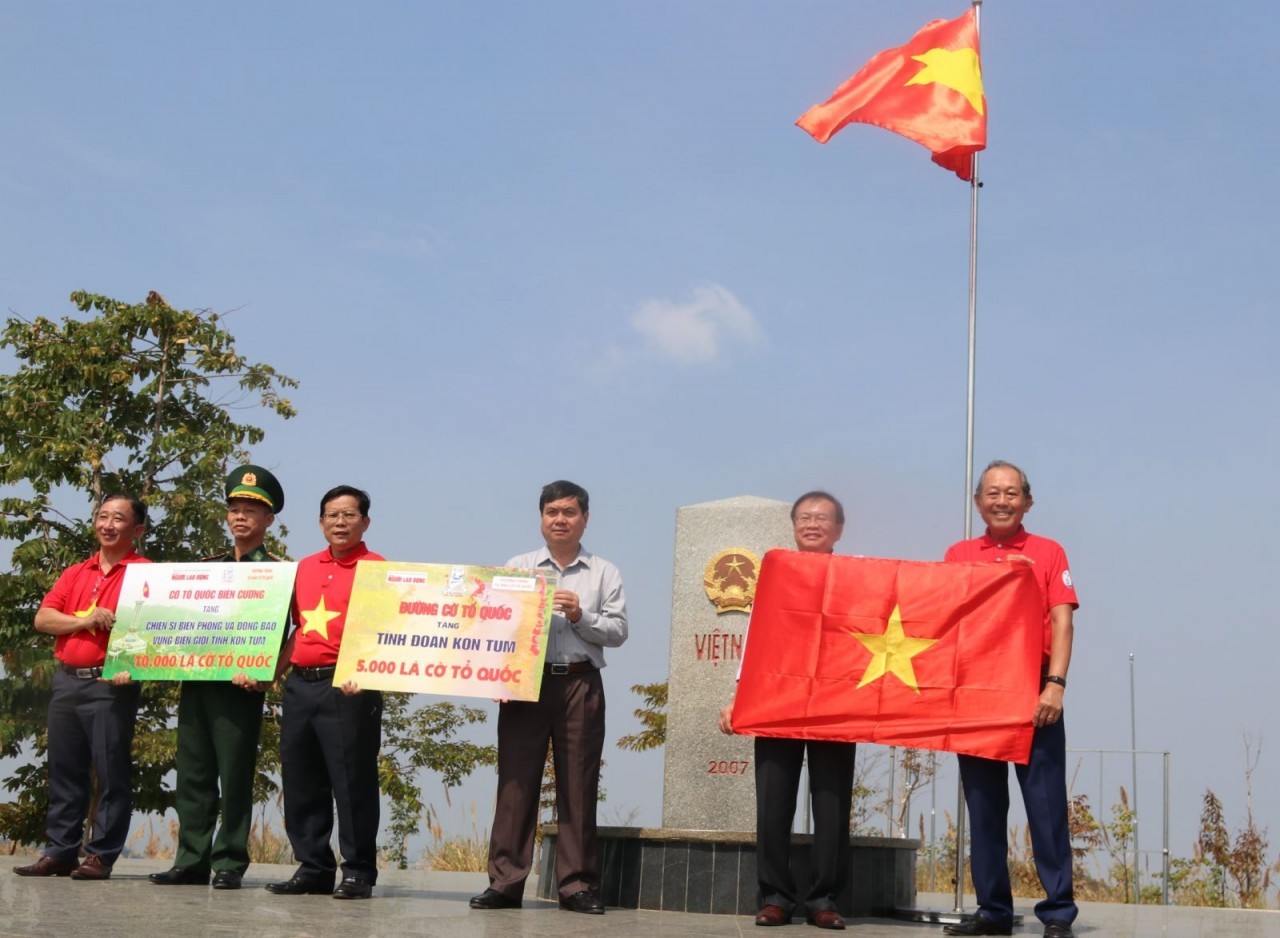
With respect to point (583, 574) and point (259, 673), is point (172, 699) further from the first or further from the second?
point (583, 574)

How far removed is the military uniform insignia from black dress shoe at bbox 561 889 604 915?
2537mm

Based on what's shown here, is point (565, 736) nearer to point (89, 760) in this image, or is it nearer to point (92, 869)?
point (92, 869)

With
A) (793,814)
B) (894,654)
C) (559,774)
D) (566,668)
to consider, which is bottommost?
(793,814)

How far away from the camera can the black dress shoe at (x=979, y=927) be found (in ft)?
19.2

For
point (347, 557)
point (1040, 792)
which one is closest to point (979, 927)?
point (1040, 792)

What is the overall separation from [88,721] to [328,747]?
55.1 inches

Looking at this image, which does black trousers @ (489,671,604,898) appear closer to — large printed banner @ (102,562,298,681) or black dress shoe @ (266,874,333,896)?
black dress shoe @ (266,874,333,896)

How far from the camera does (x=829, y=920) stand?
5.85 m

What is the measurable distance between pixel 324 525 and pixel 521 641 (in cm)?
118

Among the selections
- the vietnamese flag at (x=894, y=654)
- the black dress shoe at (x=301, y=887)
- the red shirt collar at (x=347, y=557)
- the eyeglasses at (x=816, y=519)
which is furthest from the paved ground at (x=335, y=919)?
the eyeglasses at (x=816, y=519)

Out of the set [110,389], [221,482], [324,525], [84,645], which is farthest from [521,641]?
[110,389]

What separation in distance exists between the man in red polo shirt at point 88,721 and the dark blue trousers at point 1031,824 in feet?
13.3

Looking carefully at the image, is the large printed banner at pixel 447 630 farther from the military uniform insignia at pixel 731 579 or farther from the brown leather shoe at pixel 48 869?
the military uniform insignia at pixel 731 579

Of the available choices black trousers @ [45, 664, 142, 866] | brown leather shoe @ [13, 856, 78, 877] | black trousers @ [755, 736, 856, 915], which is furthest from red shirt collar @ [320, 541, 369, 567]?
black trousers @ [755, 736, 856, 915]
